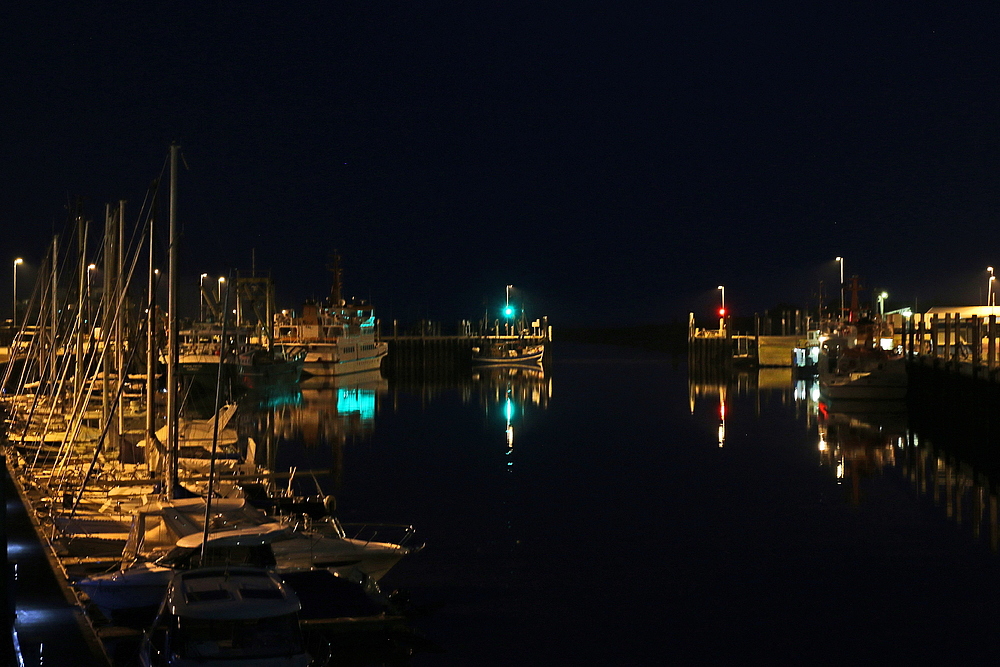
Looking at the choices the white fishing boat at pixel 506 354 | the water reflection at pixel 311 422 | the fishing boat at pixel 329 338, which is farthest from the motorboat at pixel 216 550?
the white fishing boat at pixel 506 354

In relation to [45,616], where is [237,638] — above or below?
above

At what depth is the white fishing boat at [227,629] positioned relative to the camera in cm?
1382

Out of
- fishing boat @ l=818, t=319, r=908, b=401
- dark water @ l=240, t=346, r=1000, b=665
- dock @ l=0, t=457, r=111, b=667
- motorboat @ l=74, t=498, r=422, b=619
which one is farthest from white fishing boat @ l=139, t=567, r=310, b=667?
fishing boat @ l=818, t=319, r=908, b=401

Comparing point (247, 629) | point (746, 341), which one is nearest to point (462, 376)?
point (746, 341)

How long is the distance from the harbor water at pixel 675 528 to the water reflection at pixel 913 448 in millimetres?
177

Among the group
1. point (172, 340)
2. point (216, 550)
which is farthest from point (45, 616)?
point (172, 340)

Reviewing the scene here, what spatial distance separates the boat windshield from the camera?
45.5 ft

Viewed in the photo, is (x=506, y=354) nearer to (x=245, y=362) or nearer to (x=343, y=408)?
(x=245, y=362)

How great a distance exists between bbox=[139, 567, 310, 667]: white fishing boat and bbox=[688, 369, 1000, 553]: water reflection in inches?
726

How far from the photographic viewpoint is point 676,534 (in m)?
28.2

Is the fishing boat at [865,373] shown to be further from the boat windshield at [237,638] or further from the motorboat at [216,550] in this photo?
the boat windshield at [237,638]

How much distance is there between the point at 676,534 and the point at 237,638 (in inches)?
636

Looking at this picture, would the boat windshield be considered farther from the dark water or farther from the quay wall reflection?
the quay wall reflection

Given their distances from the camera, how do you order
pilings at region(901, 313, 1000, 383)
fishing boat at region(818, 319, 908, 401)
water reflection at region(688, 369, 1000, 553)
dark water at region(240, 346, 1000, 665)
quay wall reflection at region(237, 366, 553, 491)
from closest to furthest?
1. dark water at region(240, 346, 1000, 665)
2. water reflection at region(688, 369, 1000, 553)
3. quay wall reflection at region(237, 366, 553, 491)
4. pilings at region(901, 313, 1000, 383)
5. fishing boat at region(818, 319, 908, 401)
